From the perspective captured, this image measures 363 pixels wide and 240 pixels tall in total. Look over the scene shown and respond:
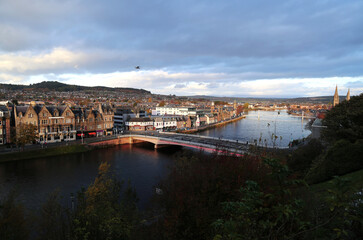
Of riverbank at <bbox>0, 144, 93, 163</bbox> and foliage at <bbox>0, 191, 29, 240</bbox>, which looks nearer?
foliage at <bbox>0, 191, 29, 240</bbox>

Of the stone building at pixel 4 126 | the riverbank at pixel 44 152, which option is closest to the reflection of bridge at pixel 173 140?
the riverbank at pixel 44 152

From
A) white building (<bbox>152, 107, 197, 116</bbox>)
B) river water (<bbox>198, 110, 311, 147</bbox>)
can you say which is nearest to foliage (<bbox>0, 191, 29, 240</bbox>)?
river water (<bbox>198, 110, 311, 147</bbox>)

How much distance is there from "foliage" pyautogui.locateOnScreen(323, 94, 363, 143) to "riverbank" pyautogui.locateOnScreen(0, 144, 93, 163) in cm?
3220

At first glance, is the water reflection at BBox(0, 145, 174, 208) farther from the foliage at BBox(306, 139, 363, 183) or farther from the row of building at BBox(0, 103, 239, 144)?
the foliage at BBox(306, 139, 363, 183)

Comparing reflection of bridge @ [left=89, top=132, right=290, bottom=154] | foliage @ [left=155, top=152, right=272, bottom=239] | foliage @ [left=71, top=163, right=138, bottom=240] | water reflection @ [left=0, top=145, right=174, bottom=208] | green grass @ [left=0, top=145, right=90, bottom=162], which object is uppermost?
foliage @ [left=155, top=152, right=272, bottom=239]

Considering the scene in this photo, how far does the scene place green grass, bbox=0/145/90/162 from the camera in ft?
90.1

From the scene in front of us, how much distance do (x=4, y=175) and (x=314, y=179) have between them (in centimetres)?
2897

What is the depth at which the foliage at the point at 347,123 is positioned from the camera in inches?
724

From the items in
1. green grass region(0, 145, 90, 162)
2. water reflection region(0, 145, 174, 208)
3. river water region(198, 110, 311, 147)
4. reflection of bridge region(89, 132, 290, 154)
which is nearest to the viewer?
water reflection region(0, 145, 174, 208)

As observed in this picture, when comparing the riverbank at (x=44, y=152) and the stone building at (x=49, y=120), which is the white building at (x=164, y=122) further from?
the riverbank at (x=44, y=152)

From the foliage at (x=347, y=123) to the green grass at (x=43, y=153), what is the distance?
32.2 meters

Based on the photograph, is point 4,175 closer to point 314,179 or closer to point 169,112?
point 314,179

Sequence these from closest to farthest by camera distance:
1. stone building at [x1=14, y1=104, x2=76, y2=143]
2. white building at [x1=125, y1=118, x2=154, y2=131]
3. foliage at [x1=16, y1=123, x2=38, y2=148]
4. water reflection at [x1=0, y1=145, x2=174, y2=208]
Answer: water reflection at [x1=0, y1=145, x2=174, y2=208] < foliage at [x1=16, y1=123, x2=38, y2=148] < stone building at [x1=14, y1=104, x2=76, y2=143] < white building at [x1=125, y1=118, x2=154, y2=131]

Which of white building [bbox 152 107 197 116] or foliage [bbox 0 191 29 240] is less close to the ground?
white building [bbox 152 107 197 116]
